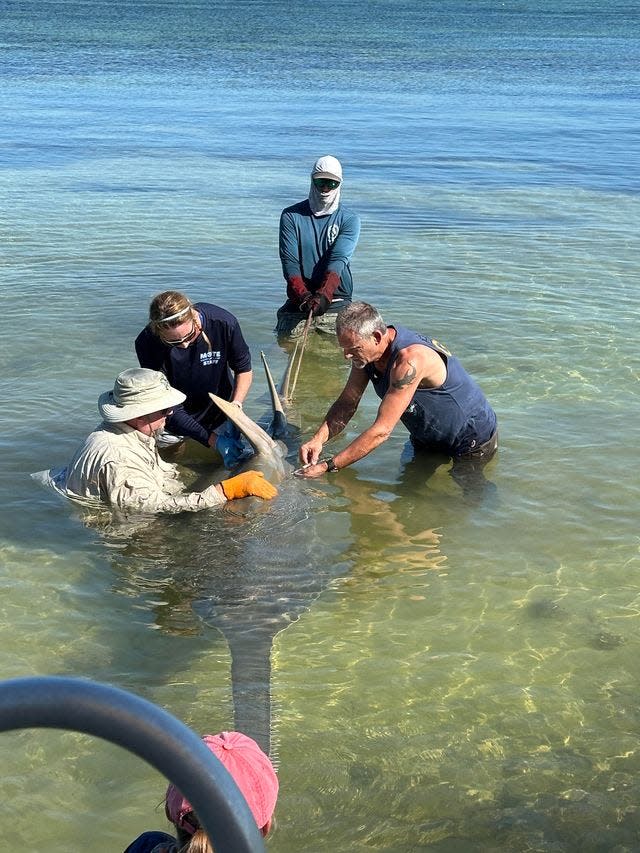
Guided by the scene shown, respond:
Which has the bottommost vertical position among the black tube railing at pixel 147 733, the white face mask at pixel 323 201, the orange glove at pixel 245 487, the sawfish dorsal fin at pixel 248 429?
the orange glove at pixel 245 487

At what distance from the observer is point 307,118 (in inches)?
1103

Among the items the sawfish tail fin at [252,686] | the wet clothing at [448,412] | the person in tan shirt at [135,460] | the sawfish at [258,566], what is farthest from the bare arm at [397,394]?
the sawfish tail fin at [252,686]

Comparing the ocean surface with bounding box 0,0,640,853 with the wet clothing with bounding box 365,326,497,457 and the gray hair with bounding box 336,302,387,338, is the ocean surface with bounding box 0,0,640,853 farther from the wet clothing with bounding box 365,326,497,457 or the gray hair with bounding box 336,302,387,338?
the gray hair with bounding box 336,302,387,338

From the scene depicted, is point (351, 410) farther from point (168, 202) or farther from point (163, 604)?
point (168, 202)

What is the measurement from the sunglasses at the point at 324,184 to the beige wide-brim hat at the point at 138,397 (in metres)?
4.20

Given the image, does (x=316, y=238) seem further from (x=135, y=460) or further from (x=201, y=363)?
(x=135, y=460)

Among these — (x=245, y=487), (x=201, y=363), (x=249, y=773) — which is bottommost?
(x=245, y=487)

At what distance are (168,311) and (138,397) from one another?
0.76 metres

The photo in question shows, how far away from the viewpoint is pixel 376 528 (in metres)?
7.02

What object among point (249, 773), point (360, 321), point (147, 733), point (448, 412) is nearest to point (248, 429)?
point (360, 321)

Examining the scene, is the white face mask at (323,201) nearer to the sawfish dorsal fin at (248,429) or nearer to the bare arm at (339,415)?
the bare arm at (339,415)

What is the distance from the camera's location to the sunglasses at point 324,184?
9.77m

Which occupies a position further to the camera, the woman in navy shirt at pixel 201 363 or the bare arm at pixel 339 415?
the woman in navy shirt at pixel 201 363

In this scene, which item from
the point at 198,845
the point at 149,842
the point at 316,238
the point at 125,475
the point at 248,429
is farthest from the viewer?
the point at 316,238
